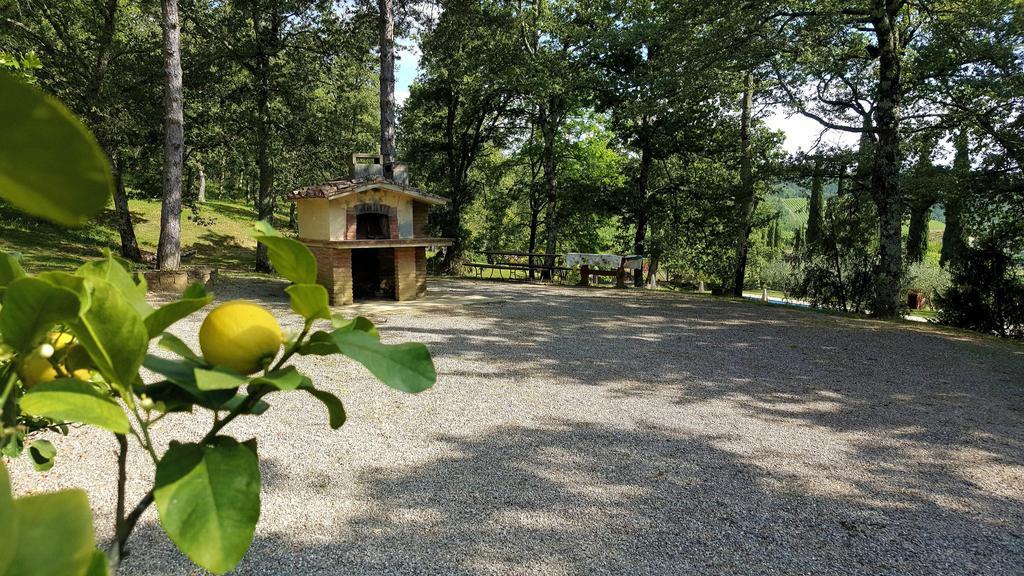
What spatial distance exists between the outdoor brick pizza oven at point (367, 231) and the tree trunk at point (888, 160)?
823 cm

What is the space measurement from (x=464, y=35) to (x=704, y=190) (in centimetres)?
853

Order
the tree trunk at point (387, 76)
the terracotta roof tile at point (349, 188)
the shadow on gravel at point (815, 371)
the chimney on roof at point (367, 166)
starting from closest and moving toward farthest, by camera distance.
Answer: the shadow on gravel at point (815, 371)
the terracotta roof tile at point (349, 188)
the chimney on roof at point (367, 166)
the tree trunk at point (387, 76)

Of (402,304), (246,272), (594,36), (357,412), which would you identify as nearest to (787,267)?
(594,36)

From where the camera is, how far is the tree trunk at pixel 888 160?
390 inches

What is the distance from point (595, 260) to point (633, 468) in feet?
40.0

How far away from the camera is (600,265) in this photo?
16.0m

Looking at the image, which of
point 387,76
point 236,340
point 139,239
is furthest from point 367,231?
point 139,239

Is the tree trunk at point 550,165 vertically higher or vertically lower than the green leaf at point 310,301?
higher

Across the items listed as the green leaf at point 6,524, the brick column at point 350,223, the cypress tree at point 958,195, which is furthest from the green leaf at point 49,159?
the cypress tree at point 958,195

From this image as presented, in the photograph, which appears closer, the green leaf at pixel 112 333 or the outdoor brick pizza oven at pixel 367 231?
the green leaf at pixel 112 333

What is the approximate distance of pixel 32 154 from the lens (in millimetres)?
195

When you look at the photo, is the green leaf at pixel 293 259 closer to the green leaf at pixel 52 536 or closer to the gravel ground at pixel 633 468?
the green leaf at pixel 52 536

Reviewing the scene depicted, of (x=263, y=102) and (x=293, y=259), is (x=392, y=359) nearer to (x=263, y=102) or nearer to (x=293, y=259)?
(x=293, y=259)

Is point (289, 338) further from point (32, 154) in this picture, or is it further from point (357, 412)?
point (357, 412)
